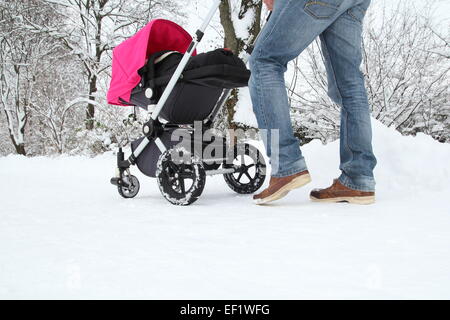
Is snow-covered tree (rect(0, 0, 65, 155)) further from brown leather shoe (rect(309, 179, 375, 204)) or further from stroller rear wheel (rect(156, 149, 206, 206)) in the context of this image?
brown leather shoe (rect(309, 179, 375, 204))

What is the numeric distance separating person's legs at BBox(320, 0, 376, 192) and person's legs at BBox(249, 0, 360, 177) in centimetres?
12

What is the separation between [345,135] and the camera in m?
2.12

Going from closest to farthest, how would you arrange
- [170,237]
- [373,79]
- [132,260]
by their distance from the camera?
1. [132,260]
2. [170,237]
3. [373,79]

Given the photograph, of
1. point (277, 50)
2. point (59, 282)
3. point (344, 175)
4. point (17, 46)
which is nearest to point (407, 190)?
point (344, 175)

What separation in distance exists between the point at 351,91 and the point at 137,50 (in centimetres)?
117

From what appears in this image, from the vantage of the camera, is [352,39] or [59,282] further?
[352,39]

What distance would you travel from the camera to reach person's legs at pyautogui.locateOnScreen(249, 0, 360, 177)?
1831 millimetres

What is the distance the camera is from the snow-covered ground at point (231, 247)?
36.1 inches

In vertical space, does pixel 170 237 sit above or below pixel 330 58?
below

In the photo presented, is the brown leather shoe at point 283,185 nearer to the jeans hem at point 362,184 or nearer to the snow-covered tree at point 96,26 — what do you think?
the jeans hem at point 362,184

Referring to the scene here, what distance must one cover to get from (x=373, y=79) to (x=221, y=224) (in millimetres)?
3677

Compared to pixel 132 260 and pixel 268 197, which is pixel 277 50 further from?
pixel 132 260

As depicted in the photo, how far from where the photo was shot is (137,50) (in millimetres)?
2324
